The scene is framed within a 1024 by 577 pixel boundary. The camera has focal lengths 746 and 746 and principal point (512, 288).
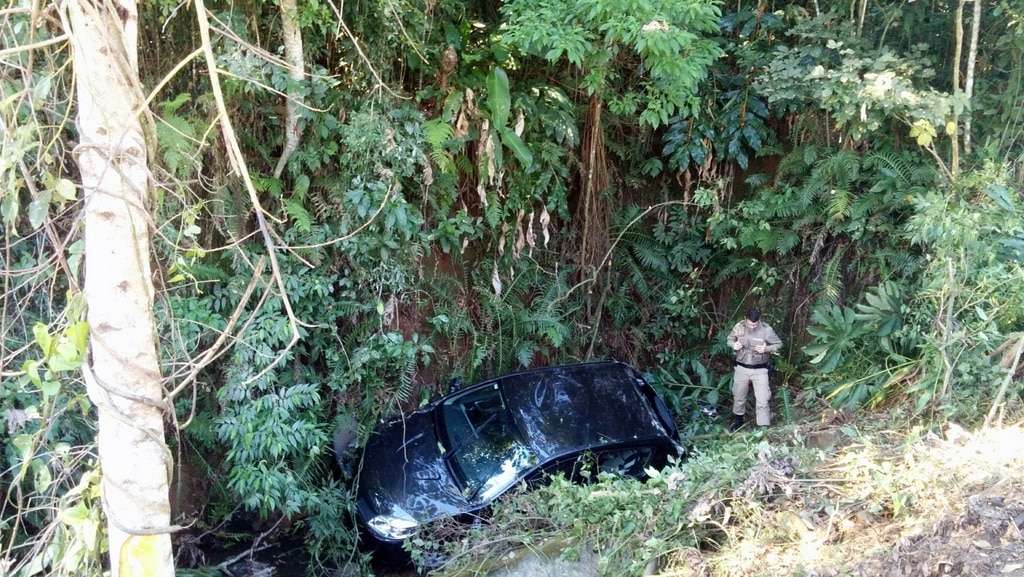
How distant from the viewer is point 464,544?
17.0 ft

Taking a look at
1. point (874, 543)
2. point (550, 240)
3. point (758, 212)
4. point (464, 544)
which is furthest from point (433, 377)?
point (874, 543)

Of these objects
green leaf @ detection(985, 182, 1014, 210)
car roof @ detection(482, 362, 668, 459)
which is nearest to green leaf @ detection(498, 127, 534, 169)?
car roof @ detection(482, 362, 668, 459)

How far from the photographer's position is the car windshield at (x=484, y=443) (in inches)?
229

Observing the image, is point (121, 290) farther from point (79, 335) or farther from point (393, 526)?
point (393, 526)

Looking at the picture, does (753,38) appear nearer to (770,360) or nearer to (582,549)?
(770,360)

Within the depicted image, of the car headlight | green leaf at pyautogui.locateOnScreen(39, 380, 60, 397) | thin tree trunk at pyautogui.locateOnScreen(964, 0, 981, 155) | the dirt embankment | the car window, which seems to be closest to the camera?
green leaf at pyautogui.locateOnScreen(39, 380, 60, 397)

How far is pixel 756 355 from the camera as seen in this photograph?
7.88 metres

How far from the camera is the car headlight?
18.5 ft

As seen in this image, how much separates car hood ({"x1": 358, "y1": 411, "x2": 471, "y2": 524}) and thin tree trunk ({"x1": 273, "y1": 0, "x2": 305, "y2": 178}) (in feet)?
8.36

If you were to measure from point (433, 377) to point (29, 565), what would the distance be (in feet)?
16.9

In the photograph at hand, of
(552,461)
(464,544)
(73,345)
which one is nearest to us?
(73,345)

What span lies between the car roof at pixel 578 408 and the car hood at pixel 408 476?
2.40 ft

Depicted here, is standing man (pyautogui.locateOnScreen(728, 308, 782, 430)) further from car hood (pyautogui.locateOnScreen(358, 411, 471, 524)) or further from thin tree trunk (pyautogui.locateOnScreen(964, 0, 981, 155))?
car hood (pyautogui.locateOnScreen(358, 411, 471, 524))

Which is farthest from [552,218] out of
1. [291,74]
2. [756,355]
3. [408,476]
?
[408,476]
